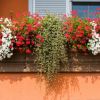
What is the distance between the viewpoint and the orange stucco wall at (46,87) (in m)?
8.29

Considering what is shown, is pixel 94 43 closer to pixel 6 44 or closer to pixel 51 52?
pixel 51 52

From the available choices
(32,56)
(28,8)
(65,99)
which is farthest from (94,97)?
Answer: (28,8)

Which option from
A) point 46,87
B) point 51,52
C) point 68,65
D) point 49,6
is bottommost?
point 46,87

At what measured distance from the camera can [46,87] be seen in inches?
326

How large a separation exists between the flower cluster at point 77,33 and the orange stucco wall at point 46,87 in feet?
1.39

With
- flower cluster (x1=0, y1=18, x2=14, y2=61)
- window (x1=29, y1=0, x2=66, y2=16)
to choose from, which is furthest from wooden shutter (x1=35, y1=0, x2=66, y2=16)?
flower cluster (x1=0, y1=18, x2=14, y2=61)

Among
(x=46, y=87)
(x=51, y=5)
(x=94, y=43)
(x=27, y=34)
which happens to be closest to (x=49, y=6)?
(x=51, y=5)

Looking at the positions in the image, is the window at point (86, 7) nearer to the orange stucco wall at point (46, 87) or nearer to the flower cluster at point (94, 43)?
the flower cluster at point (94, 43)

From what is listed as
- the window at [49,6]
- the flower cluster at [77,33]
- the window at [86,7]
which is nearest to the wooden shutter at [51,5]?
the window at [49,6]

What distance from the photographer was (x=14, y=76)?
830 centimetres

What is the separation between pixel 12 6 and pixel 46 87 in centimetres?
271

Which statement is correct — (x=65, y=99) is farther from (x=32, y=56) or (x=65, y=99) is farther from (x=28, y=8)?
(x=28, y=8)

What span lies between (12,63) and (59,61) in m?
0.66

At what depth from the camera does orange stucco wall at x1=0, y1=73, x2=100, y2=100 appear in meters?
8.29
